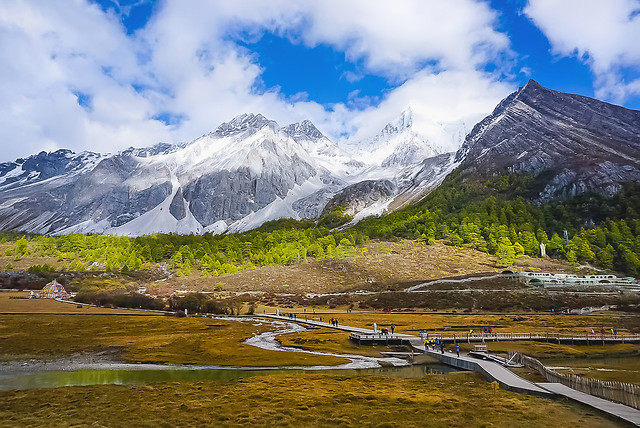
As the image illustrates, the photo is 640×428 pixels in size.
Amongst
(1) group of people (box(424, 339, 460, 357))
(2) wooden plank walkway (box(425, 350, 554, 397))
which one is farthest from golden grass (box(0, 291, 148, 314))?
(2) wooden plank walkway (box(425, 350, 554, 397))

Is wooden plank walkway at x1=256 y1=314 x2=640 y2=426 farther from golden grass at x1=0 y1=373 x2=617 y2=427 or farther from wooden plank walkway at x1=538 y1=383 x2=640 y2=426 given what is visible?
golden grass at x1=0 y1=373 x2=617 y2=427

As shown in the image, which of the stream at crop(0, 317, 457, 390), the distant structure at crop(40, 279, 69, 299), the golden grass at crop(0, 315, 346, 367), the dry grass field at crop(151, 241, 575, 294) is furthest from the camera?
the dry grass field at crop(151, 241, 575, 294)

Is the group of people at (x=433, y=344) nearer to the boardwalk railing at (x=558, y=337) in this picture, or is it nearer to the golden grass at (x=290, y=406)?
the boardwalk railing at (x=558, y=337)

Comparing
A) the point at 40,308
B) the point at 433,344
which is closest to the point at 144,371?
the point at 433,344

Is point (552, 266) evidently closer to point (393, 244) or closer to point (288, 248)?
point (393, 244)

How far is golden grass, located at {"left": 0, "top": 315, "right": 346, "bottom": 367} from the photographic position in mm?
35469

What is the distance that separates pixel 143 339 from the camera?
1791 inches

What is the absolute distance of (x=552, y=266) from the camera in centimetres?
12169

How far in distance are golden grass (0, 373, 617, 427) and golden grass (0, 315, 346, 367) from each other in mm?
9454

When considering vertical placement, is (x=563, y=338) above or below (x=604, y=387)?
below

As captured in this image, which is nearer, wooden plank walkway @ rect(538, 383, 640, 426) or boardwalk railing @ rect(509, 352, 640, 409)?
wooden plank walkway @ rect(538, 383, 640, 426)

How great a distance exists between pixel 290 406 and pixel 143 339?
1221 inches

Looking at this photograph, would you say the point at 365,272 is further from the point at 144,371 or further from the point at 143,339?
the point at 144,371

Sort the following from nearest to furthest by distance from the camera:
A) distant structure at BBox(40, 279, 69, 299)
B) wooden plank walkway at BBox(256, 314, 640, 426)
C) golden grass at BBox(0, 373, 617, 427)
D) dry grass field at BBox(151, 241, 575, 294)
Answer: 1. wooden plank walkway at BBox(256, 314, 640, 426)
2. golden grass at BBox(0, 373, 617, 427)
3. distant structure at BBox(40, 279, 69, 299)
4. dry grass field at BBox(151, 241, 575, 294)
